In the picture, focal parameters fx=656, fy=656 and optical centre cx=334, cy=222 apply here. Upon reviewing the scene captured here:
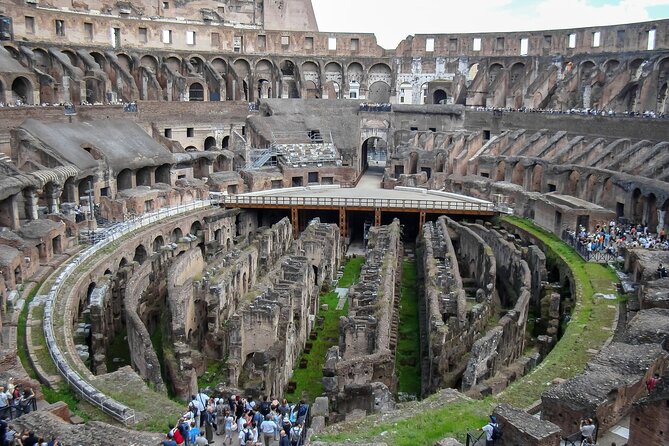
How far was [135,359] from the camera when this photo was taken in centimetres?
2023

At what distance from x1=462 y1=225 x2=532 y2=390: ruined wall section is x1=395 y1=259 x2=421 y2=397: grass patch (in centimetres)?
292

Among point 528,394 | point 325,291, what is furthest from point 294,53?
point 528,394

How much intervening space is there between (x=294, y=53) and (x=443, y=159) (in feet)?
67.0

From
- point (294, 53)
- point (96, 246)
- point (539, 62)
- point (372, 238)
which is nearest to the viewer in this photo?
point (96, 246)

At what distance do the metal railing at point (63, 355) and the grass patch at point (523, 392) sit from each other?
4564 millimetres

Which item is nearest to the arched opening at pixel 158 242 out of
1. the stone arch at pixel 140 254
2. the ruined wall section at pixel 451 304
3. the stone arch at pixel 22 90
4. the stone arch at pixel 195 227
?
the stone arch at pixel 140 254

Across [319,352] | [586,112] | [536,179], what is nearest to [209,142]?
[536,179]

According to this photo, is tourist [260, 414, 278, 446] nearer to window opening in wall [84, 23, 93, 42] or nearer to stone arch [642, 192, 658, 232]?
stone arch [642, 192, 658, 232]

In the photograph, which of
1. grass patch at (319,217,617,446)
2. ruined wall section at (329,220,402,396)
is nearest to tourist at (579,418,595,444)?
grass patch at (319,217,617,446)

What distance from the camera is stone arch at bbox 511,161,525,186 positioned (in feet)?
140

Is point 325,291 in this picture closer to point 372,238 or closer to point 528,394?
point 372,238

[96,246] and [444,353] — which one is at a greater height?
[96,246]

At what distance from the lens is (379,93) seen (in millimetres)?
63844

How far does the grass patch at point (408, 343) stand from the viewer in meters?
21.5
